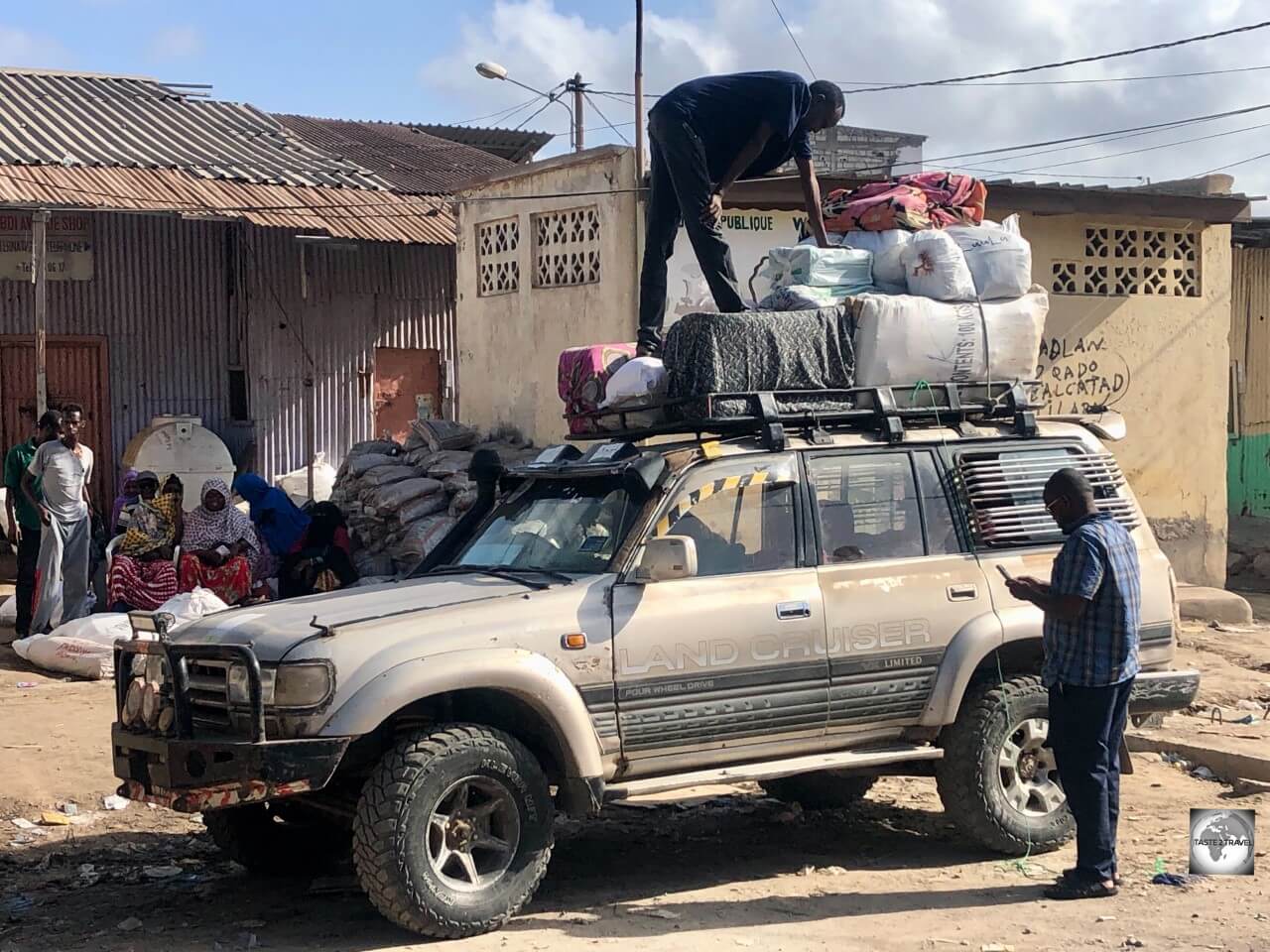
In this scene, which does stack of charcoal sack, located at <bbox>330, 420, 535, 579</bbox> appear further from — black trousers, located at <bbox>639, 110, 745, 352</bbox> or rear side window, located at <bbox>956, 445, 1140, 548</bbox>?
rear side window, located at <bbox>956, 445, 1140, 548</bbox>

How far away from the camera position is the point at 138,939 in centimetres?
539

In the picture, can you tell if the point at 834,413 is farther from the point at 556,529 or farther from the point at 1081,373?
the point at 1081,373

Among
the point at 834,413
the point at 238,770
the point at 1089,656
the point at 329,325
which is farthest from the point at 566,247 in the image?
the point at 238,770

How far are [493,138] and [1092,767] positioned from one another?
2138 cm

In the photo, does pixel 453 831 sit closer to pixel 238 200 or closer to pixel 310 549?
pixel 310 549

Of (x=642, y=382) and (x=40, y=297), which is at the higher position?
(x=40, y=297)

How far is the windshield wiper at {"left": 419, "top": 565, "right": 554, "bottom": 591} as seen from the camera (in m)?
5.63

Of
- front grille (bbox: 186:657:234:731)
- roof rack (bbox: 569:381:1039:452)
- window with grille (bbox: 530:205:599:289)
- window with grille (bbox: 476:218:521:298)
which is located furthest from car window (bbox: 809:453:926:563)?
window with grille (bbox: 476:218:521:298)

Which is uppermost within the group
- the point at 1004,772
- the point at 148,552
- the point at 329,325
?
the point at 329,325

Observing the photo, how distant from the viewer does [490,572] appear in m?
6.05

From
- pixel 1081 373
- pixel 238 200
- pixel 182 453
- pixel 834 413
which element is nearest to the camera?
pixel 834 413

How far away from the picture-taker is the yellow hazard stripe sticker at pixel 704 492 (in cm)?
575

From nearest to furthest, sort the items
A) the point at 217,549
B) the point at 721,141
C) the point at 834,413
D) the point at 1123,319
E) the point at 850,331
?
1. the point at 834,413
2. the point at 850,331
3. the point at 721,141
4. the point at 217,549
5. the point at 1123,319

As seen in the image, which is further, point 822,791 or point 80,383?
point 80,383
